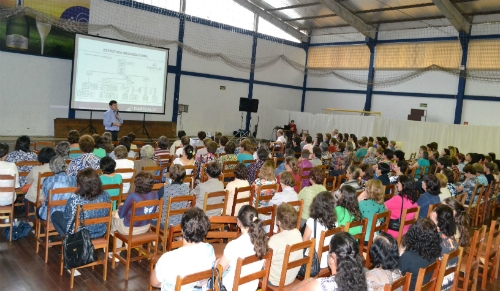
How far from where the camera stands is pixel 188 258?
286 cm

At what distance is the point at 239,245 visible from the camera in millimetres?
3154

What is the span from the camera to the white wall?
1291 cm

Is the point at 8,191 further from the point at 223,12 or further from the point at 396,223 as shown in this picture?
the point at 223,12

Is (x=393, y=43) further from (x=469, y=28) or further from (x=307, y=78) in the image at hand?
(x=307, y=78)

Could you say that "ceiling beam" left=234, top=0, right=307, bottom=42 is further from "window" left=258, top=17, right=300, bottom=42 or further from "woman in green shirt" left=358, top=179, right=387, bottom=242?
"woman in green shirt" left=358, top=179, right=387, bottom=242

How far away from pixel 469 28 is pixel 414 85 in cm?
309

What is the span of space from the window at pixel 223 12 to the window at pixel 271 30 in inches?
25.2

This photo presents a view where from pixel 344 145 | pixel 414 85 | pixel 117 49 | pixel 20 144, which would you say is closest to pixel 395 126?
pixel 414 85

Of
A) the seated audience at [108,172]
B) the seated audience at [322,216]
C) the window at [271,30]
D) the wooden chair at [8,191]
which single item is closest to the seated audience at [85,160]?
the seated audience at [108,172]

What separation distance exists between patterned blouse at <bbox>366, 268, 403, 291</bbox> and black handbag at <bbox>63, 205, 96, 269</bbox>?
2.58 metres

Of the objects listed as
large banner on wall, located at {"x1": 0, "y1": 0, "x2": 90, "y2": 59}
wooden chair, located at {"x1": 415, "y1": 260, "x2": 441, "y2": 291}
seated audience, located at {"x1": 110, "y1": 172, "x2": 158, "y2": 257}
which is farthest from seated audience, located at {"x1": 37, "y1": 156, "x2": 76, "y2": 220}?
large banner on wall, located at {"x1": 0, "y1": 0, "x2": 90, "y2": 59}

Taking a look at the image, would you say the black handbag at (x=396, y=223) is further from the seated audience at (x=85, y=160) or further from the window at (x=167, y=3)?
the window at (x=167, y=3)

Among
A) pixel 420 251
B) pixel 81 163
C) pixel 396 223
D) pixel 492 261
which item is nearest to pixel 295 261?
pixel 420 251

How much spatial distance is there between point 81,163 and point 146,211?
1.63 m
